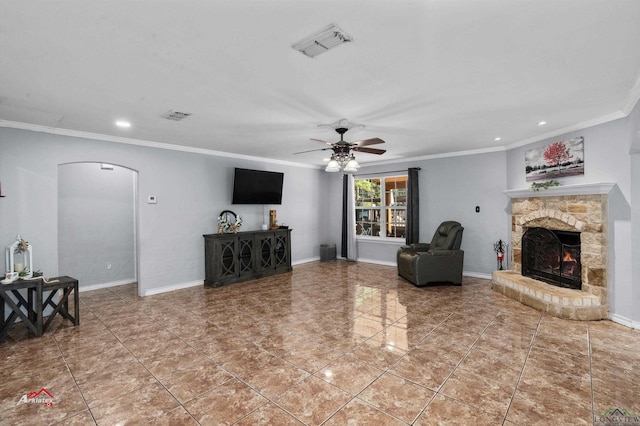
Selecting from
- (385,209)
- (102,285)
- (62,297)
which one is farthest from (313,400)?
(385,209)

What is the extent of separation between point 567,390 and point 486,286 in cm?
316

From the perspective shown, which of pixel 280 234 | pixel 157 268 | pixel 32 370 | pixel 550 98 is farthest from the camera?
pixel 280 234

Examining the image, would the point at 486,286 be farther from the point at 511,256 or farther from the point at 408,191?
the point at 408,191

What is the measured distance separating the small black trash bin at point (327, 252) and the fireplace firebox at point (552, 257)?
427cm

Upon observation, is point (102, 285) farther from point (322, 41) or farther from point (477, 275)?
point (477, 275)

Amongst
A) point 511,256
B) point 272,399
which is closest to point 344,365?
point 272,399

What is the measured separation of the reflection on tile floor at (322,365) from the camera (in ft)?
7.04

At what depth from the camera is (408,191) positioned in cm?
678

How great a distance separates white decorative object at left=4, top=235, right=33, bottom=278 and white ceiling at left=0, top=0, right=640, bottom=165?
1.52 m

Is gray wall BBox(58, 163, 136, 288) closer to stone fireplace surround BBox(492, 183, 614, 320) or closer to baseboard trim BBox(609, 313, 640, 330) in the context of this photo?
stone fireplace surround BBox(492, 183, 614, 320)

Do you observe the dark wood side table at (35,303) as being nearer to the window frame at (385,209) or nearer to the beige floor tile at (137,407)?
the beige floor tile at (137,407)

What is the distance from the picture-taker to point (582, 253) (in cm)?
409

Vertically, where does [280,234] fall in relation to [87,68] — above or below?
below

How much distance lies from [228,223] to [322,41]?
460 cm
